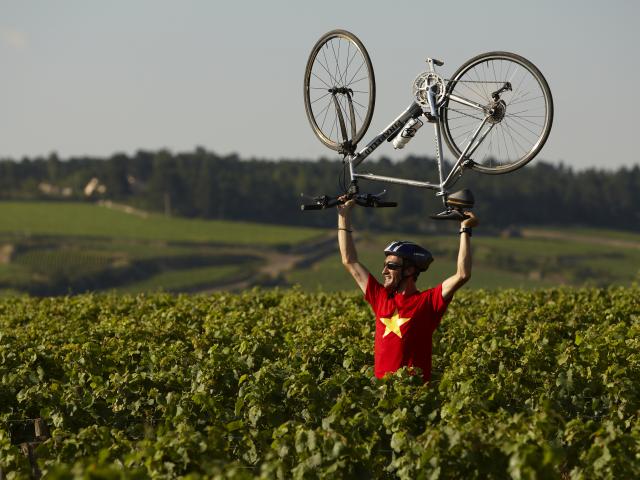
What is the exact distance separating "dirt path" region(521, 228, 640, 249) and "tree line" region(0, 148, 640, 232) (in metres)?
3.42

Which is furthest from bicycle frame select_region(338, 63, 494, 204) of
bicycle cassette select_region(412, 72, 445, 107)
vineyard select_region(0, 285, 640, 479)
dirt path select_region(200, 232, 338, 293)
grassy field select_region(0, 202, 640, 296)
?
dirt path select_region(200, 232, 338, 293)

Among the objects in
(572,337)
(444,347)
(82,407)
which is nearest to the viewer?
(82,407)

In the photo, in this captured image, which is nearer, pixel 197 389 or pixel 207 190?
pixel 197 389

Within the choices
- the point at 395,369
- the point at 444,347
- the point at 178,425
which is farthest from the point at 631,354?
the point at 178,425

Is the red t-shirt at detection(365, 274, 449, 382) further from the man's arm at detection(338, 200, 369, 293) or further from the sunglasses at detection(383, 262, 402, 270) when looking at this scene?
the man's arm at detection(338, 200, 369, 293)

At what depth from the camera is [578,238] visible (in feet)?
472

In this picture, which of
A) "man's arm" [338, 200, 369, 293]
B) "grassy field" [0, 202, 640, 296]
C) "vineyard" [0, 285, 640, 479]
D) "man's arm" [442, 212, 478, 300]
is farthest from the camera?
"grassy field" [0, 202, 640, 296]

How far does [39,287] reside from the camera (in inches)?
4454

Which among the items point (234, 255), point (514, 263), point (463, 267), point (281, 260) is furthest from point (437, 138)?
point (234, 255)

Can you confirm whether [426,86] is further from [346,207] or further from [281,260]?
[281,260]

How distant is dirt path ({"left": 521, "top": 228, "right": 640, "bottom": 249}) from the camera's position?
A: 13888 centimetres

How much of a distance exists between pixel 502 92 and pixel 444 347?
5.42m

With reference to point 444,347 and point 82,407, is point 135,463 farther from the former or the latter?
point 444,347

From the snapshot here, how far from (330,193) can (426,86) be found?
465ft
